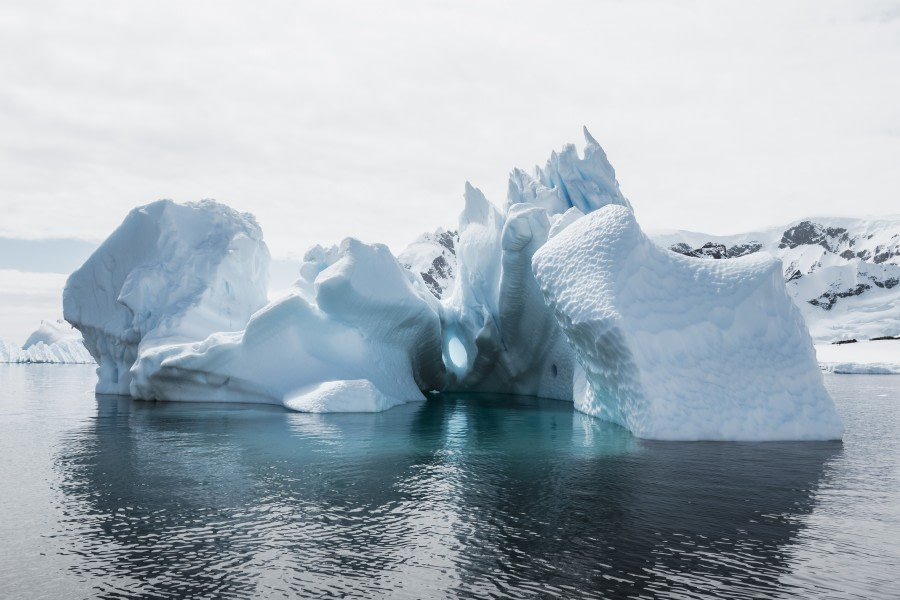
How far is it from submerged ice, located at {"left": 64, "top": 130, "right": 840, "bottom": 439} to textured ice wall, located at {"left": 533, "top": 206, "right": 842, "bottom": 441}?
37 millimetres

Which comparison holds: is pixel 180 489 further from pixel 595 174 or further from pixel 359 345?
pixel 595 174

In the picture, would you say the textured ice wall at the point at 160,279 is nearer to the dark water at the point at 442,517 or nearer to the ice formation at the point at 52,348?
the dark water at the point at 442,517

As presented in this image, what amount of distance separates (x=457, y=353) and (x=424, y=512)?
22528 millimetres

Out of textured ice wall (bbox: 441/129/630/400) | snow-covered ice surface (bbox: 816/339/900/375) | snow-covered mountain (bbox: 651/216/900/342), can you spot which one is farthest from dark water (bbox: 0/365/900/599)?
snow-covered mountain (bbox: 651/216/900/342)

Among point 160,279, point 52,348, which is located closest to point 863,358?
point 160,279

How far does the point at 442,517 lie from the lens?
7.02 metres

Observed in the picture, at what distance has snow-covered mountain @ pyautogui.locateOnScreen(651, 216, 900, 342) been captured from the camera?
408 ft

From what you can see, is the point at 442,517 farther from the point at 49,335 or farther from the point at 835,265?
the point at 835,265

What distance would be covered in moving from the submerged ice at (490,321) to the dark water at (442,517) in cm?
161

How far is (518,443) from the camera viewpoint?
12.4 metres

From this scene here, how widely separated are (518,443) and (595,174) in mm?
17207

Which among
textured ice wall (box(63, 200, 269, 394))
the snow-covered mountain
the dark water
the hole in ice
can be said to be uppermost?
the snow-covered mountain

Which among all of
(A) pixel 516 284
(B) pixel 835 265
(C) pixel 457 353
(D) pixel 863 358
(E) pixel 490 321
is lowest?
(D) pixel 863 358

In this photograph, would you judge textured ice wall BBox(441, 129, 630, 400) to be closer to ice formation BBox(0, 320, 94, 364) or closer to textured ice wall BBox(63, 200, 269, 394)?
textured ice wall BBox(63, 200, 269, 394)
